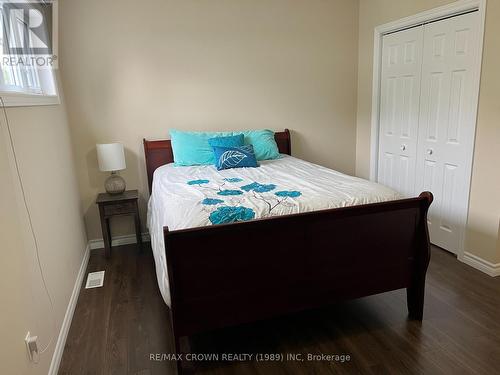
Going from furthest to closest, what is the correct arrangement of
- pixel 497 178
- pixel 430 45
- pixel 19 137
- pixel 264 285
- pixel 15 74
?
1. pixel 430 45
2. pixel 497 178
3. pixel 15 74
4. pixel 264 285
5. pixel 19 137

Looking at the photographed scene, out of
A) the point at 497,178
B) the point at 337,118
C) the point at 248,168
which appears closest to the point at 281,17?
the point at 337,118

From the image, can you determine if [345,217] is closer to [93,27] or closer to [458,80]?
[458,80]

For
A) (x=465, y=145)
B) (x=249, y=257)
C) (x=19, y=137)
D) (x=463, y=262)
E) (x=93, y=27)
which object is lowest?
(x=463, y=262)

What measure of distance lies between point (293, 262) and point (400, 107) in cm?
235

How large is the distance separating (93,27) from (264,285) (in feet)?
9.08

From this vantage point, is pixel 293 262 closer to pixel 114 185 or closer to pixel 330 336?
pixel 330 336

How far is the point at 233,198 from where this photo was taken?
2.23 m

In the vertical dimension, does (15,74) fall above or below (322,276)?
above

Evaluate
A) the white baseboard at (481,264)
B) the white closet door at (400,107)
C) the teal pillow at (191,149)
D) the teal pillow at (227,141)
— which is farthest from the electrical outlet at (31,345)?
the white closet door at (400,107)

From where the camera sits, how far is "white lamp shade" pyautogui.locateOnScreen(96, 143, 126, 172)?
10.6ft

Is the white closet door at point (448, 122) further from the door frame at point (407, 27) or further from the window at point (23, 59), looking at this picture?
the window at point (23, 59)

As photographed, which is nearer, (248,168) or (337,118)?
(248,168)

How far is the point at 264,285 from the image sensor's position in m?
1.90

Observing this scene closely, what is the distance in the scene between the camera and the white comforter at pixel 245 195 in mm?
1946
